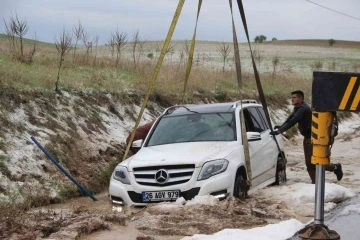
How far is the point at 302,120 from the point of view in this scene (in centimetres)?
1162

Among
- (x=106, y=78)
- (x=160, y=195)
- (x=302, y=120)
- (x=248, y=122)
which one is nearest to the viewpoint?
(x=160, y=195)

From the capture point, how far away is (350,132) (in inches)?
1096

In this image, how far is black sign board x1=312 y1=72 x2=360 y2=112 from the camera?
6.25m

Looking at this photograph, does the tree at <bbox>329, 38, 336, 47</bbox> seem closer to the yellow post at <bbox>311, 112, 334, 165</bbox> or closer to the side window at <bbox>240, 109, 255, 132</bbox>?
the side window at <bbox>240, 109, 255, 132</bbox>

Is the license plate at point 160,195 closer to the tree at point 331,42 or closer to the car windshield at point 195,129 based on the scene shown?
the car windshield at point 195,129

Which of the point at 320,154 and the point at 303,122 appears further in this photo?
the point at 303,122

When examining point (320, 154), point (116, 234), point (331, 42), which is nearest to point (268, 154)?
point (116, 234)

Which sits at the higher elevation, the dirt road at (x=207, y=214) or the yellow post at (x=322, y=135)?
the yellow post at (x=322, y=135)

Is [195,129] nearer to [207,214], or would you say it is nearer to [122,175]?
[122,175]

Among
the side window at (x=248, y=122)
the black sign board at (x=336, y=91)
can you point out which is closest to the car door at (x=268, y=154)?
the side window at (x=248, y=122)

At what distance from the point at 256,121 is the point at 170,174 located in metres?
3.11

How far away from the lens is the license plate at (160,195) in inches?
360

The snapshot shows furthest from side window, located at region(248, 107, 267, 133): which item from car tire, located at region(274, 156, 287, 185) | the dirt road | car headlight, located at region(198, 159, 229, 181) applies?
car headlight, located at region(198, 159, 229, 181)

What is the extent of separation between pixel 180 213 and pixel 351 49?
8831 centimetres
